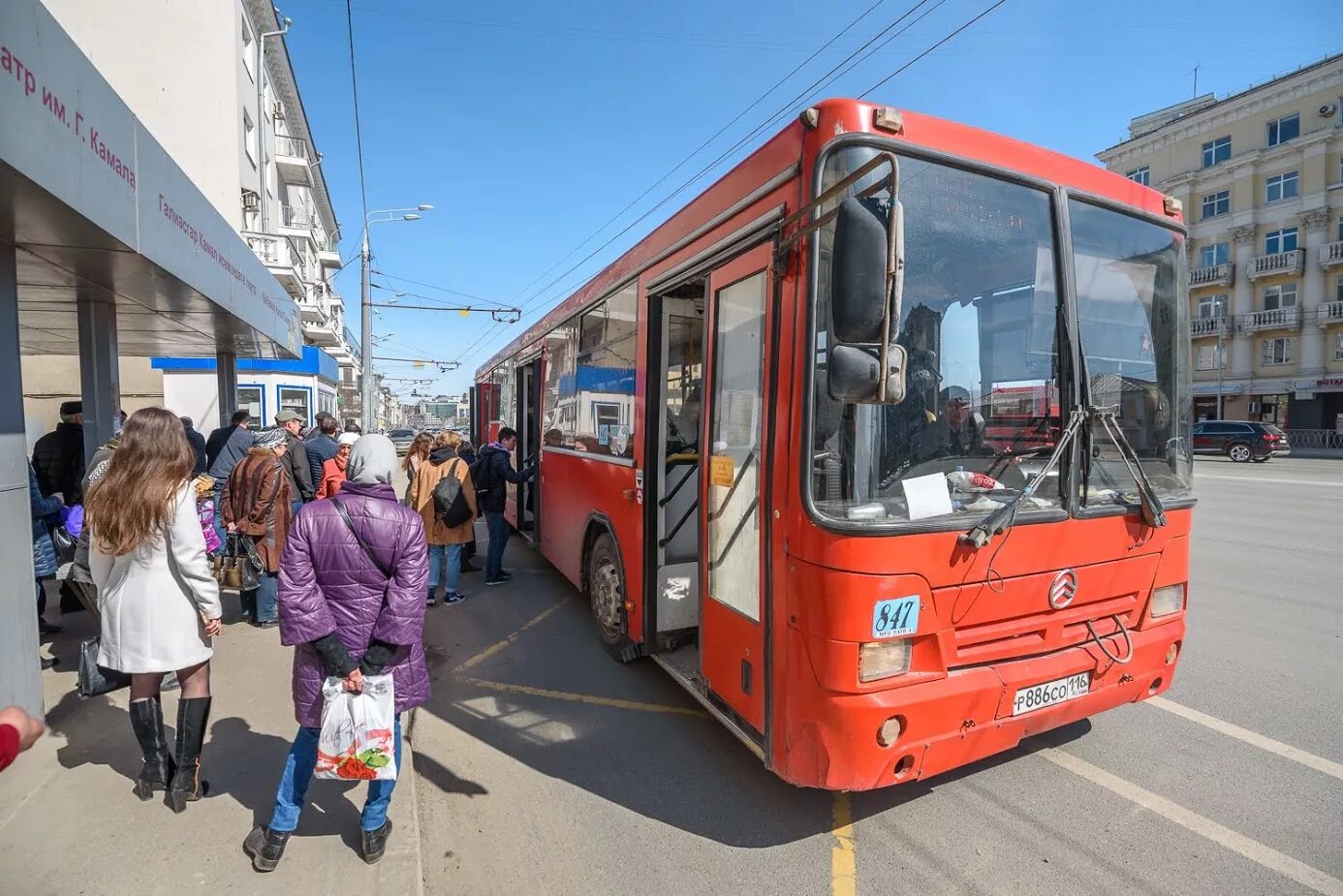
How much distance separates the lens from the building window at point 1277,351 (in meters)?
37.6

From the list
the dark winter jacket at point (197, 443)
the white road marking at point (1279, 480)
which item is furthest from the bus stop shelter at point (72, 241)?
the white road marking at point (1279, 480)

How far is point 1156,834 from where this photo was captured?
311 cm

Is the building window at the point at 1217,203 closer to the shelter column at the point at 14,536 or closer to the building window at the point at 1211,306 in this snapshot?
the building window at the point at 1211,306

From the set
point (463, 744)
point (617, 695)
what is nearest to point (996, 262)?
point (617, 695)

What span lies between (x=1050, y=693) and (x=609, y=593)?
10.4 feet

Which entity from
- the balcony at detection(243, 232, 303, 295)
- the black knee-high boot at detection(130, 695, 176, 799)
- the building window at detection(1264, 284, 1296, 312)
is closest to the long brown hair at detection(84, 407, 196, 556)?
the black knee-high boot at detection(130, 695, 176, 799)

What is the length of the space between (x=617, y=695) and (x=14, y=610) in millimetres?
3454

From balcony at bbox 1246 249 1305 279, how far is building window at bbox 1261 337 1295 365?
11.6ft

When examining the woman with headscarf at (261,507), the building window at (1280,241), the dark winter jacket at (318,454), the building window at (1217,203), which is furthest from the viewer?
the building window at (1217,203)

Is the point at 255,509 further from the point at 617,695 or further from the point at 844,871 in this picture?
the point at 844,871

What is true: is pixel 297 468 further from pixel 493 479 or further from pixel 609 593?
pixel 609 593

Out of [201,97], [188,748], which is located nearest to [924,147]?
[188,748]

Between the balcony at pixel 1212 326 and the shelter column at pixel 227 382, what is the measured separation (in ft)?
152

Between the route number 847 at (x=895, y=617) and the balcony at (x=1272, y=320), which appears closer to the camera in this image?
the route number 847 at (x=895, y=617)
